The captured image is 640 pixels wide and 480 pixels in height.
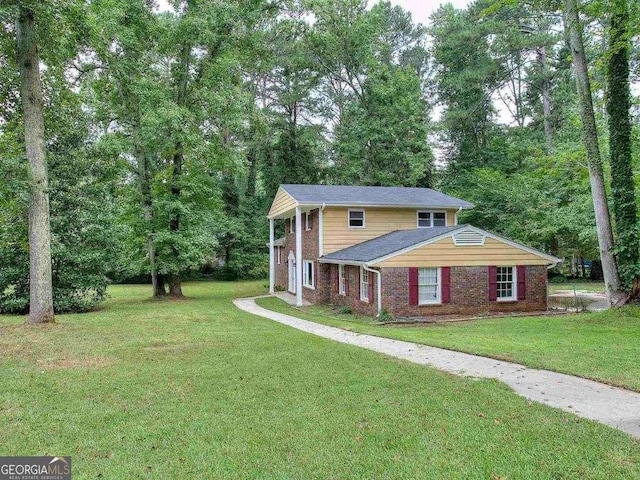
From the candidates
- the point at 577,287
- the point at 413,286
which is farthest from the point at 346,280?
the point at 577,287

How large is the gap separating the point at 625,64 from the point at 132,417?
14241 mm

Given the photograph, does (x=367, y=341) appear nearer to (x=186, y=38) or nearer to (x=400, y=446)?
(x=400, y=446)

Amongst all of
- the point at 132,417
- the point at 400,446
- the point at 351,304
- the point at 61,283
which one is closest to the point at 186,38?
the point at 61,283

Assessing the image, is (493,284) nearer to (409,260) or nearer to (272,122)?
(409,260)

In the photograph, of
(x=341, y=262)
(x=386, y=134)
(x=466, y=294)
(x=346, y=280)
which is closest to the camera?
(x=466, y=294)

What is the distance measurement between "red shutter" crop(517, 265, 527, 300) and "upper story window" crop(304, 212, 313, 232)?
918 cm

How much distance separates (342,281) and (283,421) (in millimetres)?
13830

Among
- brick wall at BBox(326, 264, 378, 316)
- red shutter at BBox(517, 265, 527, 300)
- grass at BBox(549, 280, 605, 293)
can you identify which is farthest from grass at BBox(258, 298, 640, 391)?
grass at BBox(549, 280, 605, 293)

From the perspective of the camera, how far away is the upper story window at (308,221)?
2191cm

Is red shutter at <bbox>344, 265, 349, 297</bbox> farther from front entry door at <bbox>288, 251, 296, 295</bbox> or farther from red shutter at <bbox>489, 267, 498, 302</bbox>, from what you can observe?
front entry door at <bbox>288, 251, 296, 295</bbox>

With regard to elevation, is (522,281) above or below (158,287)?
above

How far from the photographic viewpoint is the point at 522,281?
17047 mm

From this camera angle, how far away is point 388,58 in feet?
132

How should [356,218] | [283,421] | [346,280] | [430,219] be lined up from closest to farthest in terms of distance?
[283,421] → [346,280] → [356,218] → [430,219]
